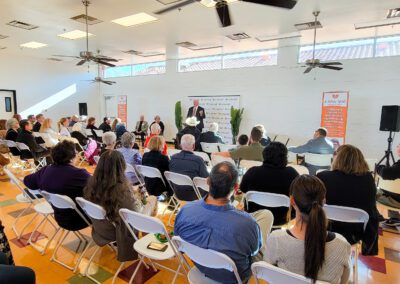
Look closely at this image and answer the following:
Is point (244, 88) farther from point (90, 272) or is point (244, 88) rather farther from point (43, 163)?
point (90, 272)

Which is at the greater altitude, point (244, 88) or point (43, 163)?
point (244, 88)

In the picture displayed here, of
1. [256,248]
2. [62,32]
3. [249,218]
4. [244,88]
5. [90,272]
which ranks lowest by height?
[90,272]

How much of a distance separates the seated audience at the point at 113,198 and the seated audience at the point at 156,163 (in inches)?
48.7

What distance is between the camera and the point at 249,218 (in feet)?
4.98

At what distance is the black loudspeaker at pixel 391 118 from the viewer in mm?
5605

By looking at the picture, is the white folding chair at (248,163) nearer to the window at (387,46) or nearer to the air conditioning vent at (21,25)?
the window at (387,46)

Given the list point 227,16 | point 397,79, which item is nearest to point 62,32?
point 227,16

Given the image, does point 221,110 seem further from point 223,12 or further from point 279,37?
point 223,12

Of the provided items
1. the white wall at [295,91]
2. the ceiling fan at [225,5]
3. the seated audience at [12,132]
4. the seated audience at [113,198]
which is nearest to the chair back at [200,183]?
the seated audience at [113,198]

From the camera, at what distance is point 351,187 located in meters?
2.22

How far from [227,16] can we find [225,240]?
127 inches

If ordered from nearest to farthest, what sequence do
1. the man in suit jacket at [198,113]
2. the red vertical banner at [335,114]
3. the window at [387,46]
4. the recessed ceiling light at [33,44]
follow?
1. the window at [387,46]
2. the red vertical banner at [335,114]
3. the recessed ceiling light at [33,44]
4. the man in suit jacket at [198,113]

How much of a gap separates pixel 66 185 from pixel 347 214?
248 centimetres

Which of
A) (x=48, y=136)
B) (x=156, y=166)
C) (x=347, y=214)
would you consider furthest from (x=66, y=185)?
(x=48, y=136)
